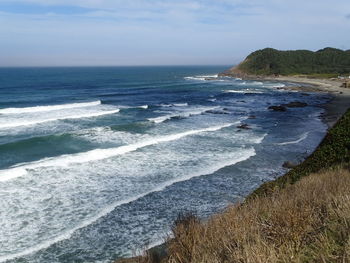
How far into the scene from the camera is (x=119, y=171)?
20094mm

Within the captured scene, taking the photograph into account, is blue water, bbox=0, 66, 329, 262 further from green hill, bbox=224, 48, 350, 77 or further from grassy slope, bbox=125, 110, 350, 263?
green hill, bbox=224, 48, 350, 77

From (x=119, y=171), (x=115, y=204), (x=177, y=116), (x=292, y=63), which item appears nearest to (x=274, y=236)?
(x=115, y=204)

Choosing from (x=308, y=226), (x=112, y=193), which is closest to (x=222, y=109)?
(x=112, y=193)

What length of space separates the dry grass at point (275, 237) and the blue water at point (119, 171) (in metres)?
1.37

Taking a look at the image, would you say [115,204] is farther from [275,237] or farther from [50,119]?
[50,119]

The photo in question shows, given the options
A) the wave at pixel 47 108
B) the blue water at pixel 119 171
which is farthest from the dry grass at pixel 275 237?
the wave at pixel 47 108

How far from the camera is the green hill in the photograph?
120m

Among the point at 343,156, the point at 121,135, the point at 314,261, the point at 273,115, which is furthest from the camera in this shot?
the point at 273,115

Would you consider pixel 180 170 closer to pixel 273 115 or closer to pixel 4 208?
pixel 4 208

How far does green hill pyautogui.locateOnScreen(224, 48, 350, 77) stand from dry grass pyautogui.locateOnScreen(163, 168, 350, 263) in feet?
387

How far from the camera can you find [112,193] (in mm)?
16750

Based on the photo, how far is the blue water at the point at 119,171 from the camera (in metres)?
12.5

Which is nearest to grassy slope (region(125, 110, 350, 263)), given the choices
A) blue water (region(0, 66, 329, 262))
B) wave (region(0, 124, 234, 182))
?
blue water (region(0, 66, 329, 262))

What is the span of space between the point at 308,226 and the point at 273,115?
1512 inches
